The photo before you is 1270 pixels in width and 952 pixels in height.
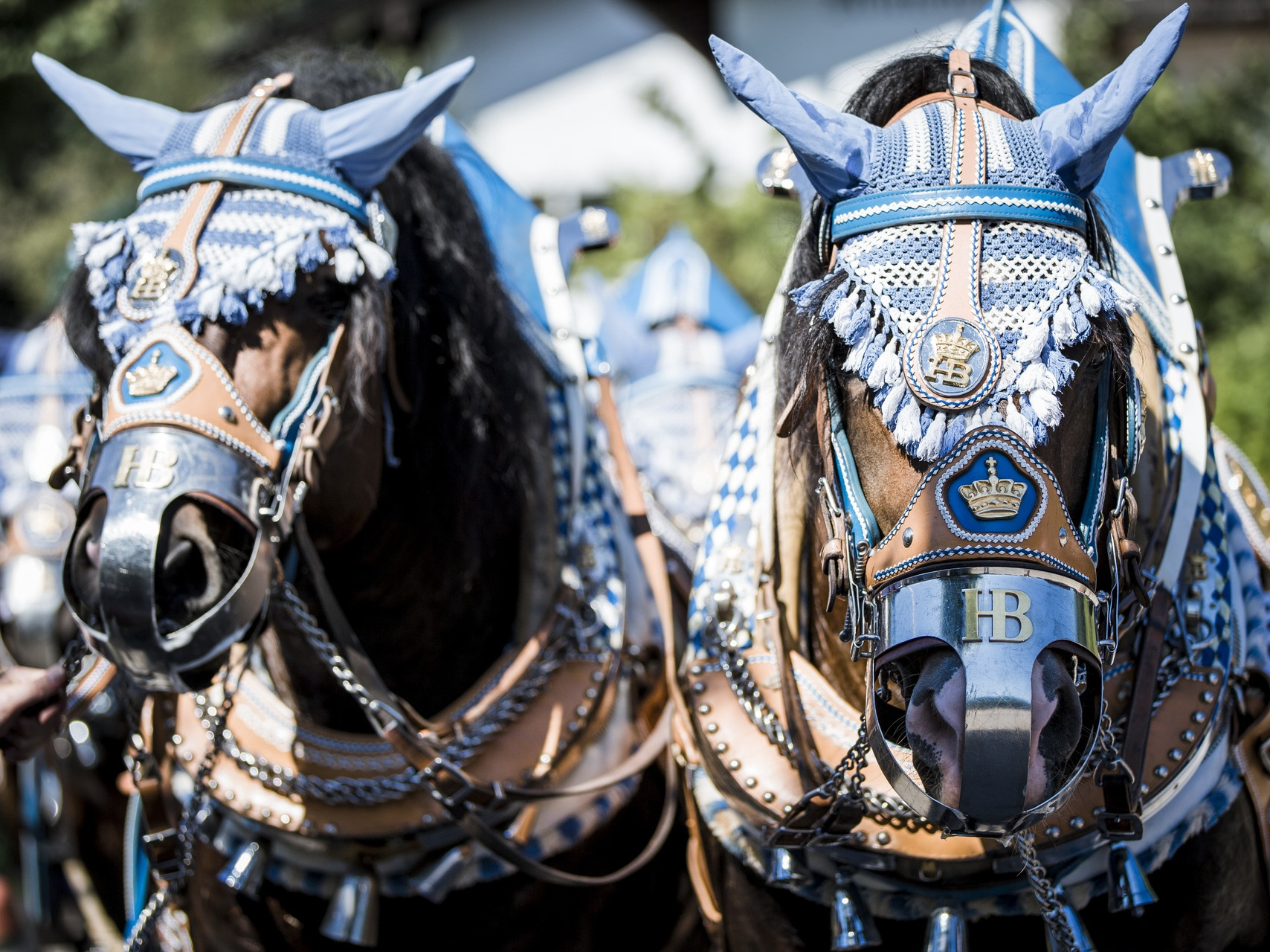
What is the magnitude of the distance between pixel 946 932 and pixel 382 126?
168 centimetres

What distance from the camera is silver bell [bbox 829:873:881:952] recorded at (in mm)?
2256

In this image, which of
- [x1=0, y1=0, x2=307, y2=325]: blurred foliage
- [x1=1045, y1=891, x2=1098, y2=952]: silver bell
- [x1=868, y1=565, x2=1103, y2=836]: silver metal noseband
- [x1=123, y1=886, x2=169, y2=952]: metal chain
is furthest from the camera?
[x1=0, y1=0, x2=307, y2=325]: blurred foliage

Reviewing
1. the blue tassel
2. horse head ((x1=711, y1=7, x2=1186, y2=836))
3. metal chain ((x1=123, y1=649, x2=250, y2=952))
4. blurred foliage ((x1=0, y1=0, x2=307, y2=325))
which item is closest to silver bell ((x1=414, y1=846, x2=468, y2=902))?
metal chain ((x1=123, y1=649, x2=250, y2=952))

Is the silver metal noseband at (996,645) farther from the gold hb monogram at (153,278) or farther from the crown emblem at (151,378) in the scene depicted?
the gold hb monogram at (153,278)

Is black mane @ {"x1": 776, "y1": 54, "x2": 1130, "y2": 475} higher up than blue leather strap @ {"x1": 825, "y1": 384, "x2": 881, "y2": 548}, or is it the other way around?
black mane @ {"x1": 776, "y1": 54, "x2": 1130, "y2": 475}

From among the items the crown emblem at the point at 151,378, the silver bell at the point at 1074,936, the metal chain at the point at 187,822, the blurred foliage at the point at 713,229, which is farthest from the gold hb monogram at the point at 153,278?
A: the blurred foliage at the point at 713,229

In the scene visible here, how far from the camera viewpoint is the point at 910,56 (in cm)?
234

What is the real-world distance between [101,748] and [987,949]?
3.18m

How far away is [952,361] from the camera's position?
180 centimetres

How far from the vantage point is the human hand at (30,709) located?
261 cm

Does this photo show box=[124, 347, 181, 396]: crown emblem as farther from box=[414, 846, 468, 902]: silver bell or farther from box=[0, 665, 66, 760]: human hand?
box=[414, 846, 468, 902]: silver bell

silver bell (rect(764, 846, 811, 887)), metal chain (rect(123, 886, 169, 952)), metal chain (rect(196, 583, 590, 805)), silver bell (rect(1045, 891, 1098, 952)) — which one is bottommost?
metal chain (rect(123, 886, 169, 952))

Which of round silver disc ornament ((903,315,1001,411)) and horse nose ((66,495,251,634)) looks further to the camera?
horse nose ((66,495,251,634))

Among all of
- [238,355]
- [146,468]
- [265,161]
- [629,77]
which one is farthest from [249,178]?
[629,77]
